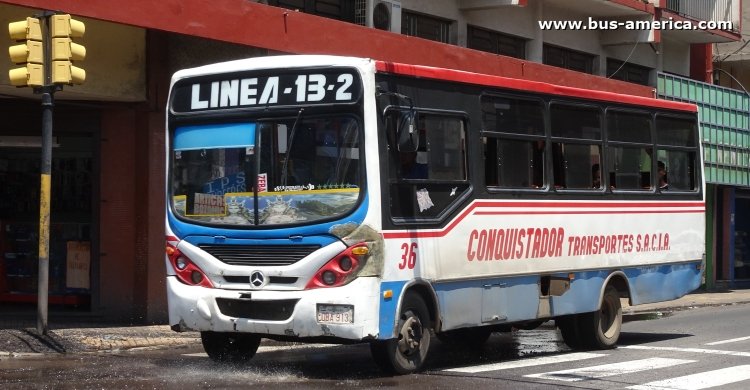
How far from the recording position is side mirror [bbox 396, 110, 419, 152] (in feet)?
34.9

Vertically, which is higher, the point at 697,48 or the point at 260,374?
the point at 697,48

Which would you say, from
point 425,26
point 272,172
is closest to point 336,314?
point 272,172

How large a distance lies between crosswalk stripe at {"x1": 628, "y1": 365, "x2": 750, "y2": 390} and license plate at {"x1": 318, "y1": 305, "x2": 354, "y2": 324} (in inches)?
102

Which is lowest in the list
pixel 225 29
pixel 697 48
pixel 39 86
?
pixel 39 86

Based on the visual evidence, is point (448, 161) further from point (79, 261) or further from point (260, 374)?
point (79, 261)

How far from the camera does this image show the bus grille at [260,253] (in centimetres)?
1053

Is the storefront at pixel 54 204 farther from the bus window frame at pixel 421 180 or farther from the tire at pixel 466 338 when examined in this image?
the bus window frame at pixel 421 180

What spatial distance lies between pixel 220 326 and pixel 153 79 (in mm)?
6666

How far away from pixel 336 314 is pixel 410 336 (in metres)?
0.95

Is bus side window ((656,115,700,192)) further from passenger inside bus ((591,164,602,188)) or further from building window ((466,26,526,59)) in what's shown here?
building window ((466,26,526,59))

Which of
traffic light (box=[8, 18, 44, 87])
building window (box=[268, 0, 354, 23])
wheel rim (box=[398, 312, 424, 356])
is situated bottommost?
wheel rim (box=[398, 312, 424, 356])

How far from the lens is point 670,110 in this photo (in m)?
15.3

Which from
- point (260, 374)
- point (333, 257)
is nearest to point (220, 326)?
point (260, 374)

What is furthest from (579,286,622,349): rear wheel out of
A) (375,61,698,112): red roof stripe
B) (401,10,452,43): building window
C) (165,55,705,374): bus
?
(401,10,452,43): building window
